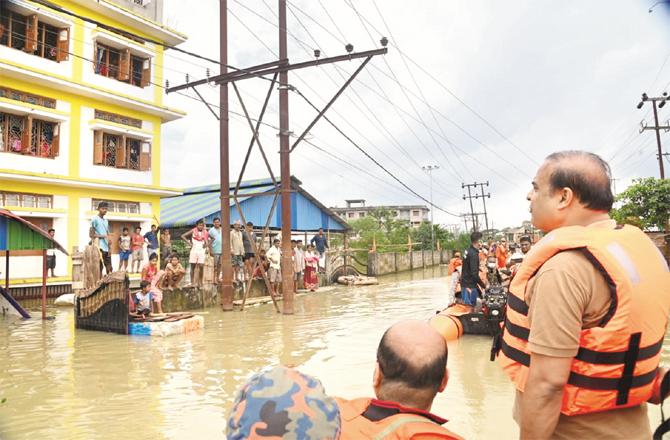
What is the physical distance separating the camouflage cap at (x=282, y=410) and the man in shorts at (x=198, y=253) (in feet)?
49.9

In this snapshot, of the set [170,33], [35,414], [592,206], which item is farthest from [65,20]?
[592,206]

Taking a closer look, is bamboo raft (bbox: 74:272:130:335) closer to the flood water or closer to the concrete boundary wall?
the flood water

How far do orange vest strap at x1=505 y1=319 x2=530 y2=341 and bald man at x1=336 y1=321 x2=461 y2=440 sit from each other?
364mm

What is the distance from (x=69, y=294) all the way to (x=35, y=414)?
1243cm

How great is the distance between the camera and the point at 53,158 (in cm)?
1833

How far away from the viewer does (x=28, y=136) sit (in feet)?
57.4

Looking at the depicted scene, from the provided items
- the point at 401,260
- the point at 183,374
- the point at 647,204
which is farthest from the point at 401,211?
the point at 183,374

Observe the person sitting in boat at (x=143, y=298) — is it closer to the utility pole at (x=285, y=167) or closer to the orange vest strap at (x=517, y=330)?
the utility pole at (x=285, y=167)

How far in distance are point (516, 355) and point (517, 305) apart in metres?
0.20

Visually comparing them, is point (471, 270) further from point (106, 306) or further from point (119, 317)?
point (106, 306)

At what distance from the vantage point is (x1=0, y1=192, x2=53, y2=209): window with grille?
16906 millimetres

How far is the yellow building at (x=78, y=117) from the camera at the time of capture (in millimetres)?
17172

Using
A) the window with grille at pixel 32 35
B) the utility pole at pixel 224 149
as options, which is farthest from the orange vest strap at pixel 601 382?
the window with grille at pixel 32 35

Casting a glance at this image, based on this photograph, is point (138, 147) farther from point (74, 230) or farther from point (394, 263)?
point (394, 263)
